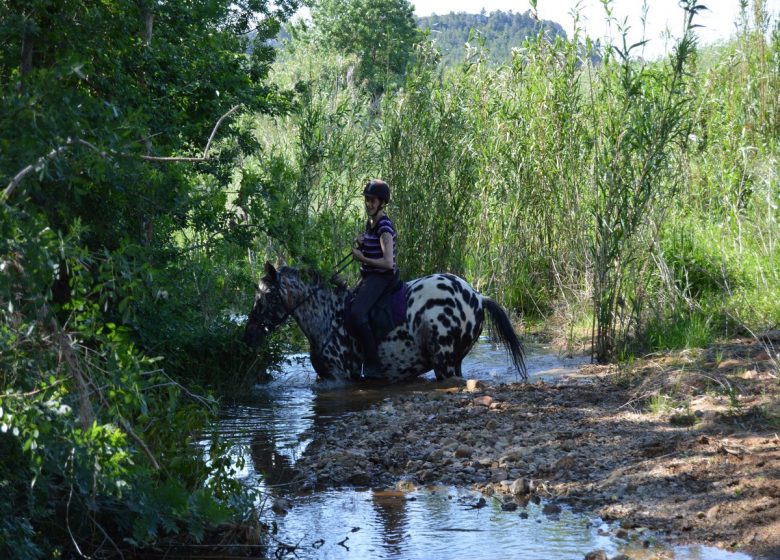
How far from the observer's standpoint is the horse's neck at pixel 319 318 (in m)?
10.5

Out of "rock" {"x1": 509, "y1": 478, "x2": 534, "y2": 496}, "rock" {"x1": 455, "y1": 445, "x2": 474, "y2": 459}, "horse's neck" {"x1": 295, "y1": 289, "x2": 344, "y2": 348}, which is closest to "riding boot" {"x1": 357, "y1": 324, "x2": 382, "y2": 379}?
"horse's neck" {"x1": 295, "y1": 289, "x2": 344, "y2": 348}

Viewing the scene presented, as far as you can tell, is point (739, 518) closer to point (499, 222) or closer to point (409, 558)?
point (409, 558)

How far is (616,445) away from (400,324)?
378cm

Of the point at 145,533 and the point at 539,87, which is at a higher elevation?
the point at 539,87

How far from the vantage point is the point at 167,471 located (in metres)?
5.17

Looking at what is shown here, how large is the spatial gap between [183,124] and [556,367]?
465 centimetres

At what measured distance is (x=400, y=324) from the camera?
10234mm

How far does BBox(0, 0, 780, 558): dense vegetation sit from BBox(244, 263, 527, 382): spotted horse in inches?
16.4

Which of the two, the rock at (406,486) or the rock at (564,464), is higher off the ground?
the rock at (564,464)

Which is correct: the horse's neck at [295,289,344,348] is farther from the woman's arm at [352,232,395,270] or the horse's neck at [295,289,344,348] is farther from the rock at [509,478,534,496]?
the rock at [509,478,534,496]

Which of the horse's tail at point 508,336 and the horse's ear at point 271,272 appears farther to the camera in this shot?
the horse's ear at point 271,272

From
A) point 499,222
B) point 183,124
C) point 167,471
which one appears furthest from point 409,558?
point 499,222

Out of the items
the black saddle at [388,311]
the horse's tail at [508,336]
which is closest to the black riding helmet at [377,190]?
the black saddle at [388,311]

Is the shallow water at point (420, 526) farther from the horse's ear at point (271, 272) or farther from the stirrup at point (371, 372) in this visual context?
the horse's ear at point (271, 272)
